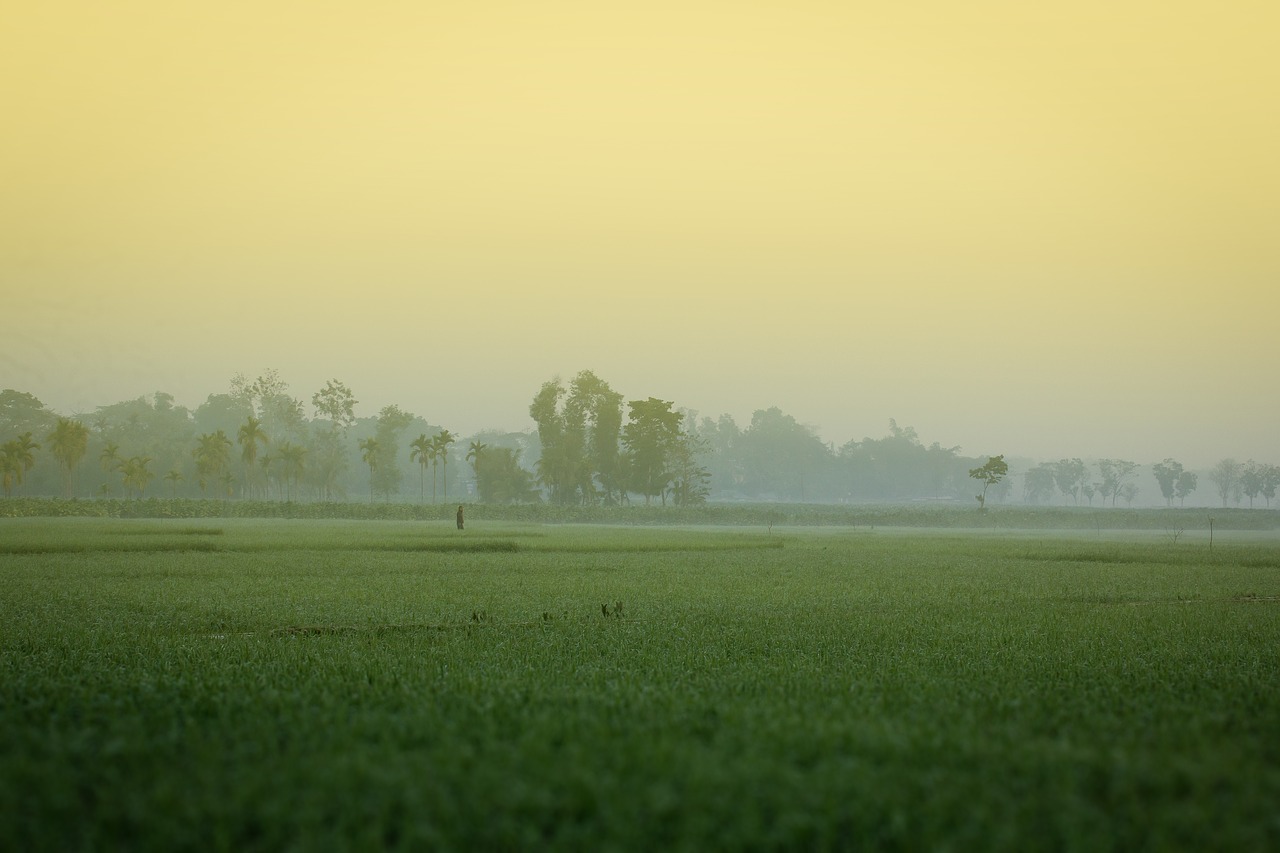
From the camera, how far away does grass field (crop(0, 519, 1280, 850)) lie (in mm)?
5766

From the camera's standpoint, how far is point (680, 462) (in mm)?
129000

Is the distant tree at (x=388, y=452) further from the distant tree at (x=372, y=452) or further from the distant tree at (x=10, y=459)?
the distant tree at (x=10, y=459)

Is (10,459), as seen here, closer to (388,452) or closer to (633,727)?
(388,452)

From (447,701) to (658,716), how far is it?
237cm

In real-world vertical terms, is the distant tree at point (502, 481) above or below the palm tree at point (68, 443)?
below

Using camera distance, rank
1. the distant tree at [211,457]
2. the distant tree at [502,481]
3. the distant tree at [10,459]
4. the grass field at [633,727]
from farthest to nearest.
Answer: the distant tree at [502,481] < the distant tree at [211,457] < the distant tree at [10,459] < the grass field at [633,727]

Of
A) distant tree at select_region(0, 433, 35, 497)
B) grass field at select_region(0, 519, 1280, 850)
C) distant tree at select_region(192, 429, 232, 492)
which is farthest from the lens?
distant tree at select_region(192, 429, 232, 492)

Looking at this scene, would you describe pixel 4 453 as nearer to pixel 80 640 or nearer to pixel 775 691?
pixel 80 640

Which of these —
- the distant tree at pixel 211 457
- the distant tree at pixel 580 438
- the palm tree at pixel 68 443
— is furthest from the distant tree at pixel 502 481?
the palm tree at pixel 68 443

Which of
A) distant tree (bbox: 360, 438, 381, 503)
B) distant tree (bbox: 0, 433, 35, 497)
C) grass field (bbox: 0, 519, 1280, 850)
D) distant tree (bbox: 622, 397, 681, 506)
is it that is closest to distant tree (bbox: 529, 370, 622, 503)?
distant tree (bbox: 622, 397, 681, 506)

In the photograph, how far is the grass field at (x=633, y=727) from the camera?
5766 mm

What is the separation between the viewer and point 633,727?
7984mm

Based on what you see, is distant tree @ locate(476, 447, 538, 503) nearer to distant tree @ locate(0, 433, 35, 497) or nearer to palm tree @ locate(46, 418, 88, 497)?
palm tree @ locate(46, 418, 88, 497)

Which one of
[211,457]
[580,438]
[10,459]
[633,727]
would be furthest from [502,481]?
[633,727]
